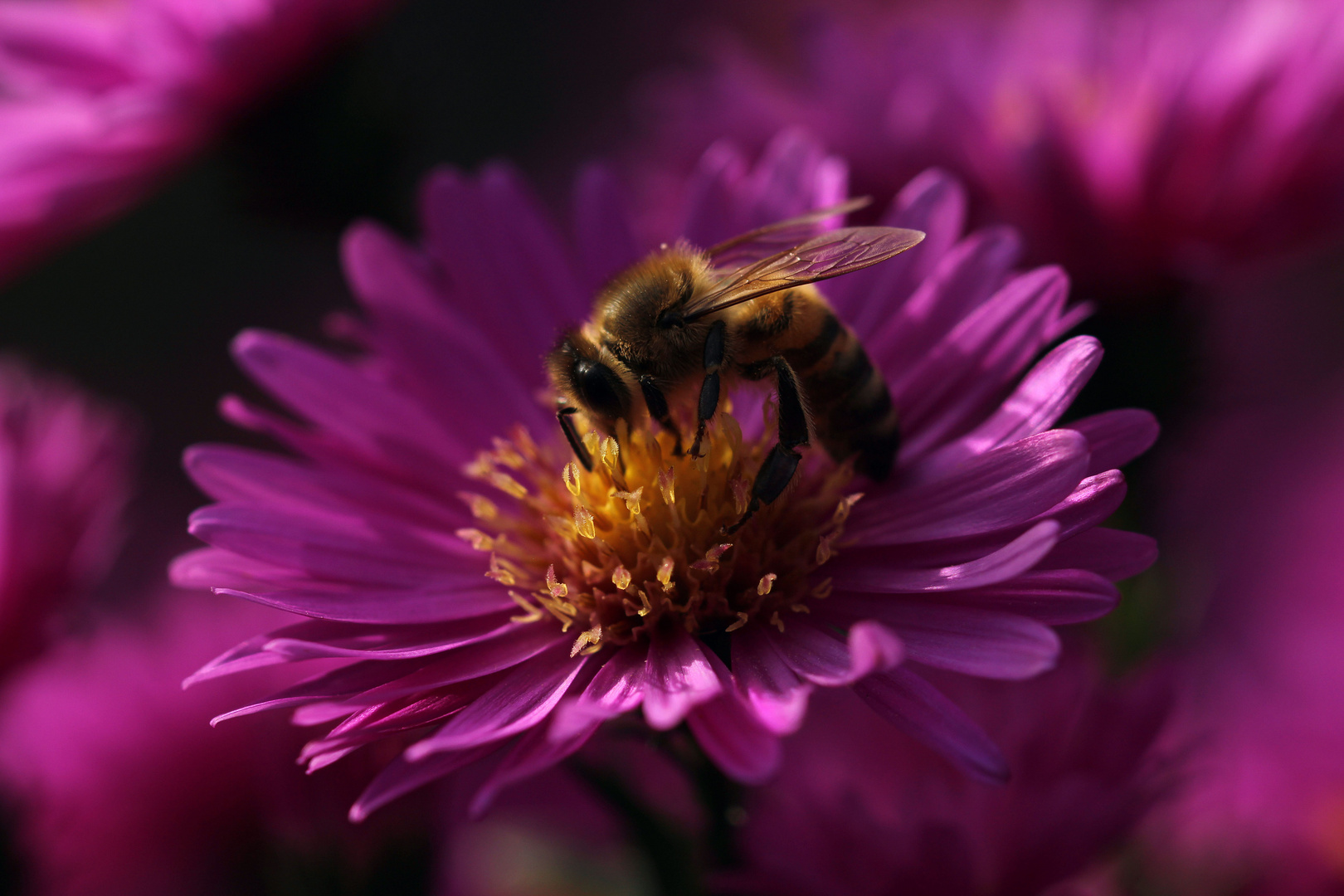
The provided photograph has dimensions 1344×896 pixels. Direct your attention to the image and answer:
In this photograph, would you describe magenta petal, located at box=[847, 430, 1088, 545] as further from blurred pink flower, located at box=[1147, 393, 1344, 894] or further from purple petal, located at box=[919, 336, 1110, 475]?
blurred pink flower, located at box=[1147, 393, 1344, 894]

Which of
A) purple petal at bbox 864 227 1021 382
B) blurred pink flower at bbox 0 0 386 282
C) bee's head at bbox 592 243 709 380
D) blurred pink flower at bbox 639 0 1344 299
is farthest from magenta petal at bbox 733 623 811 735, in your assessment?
blurred pink flower at bbox 0 0 386 282

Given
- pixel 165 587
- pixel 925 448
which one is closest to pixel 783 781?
pixel 925 448

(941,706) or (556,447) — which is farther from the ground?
(556,447)

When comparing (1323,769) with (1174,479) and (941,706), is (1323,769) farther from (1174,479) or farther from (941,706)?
(941,706)

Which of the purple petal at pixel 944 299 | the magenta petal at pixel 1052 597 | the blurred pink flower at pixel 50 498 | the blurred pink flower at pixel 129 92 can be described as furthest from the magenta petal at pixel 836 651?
the blurred pink flower at pixel 129 92

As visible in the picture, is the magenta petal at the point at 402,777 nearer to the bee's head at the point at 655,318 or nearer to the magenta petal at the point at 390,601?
the magenta petal at the point at 390,601

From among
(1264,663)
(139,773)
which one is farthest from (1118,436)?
(139,773)
